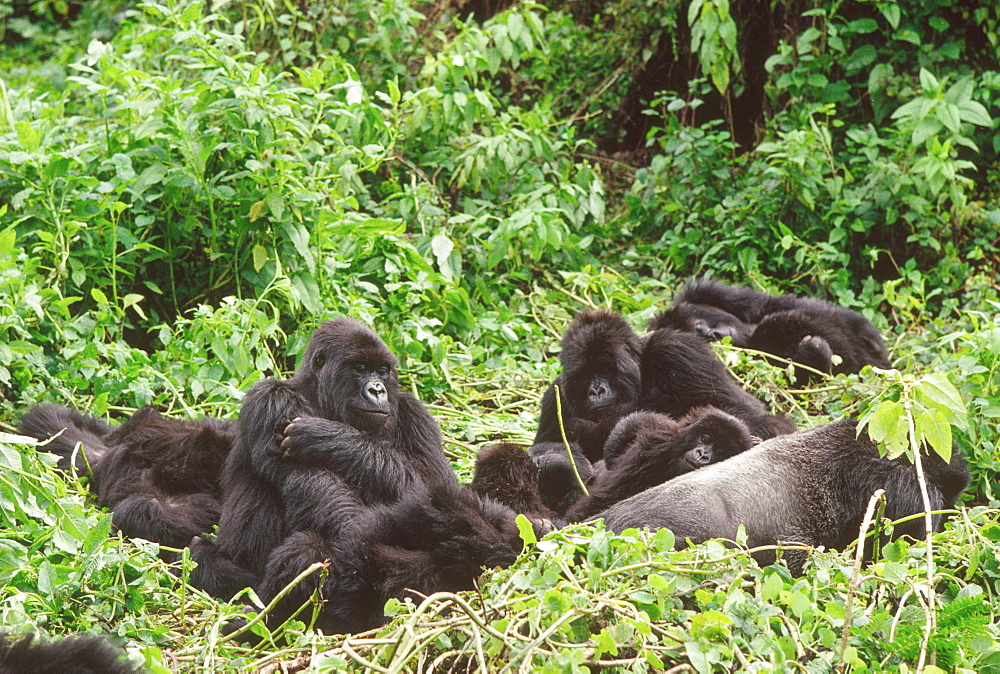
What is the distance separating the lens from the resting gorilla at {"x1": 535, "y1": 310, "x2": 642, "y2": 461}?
4781 millimetres

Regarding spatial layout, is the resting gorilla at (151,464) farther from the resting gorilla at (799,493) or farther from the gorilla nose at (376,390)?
the resting gorilla at (799,493)

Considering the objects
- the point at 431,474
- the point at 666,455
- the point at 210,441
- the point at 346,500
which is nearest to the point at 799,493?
the point at 666,455

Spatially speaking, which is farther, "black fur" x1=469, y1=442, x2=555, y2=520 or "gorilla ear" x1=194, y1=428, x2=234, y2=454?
"gorilla ear" x1=194, y1=428, x2=234, y2=454

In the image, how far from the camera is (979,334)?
4.39 m

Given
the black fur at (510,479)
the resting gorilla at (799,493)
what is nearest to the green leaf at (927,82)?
the resting gorilla at (799,493)

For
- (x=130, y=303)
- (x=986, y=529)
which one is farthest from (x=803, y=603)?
(x=130, y=303)

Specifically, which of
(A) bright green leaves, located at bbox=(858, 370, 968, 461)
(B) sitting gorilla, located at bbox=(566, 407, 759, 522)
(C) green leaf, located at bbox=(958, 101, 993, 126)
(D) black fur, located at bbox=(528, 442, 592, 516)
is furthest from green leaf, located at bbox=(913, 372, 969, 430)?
(C) green leaf, located at bbox=(958, 101, 993, 126)

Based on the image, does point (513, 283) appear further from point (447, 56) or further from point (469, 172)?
point (447, 56)

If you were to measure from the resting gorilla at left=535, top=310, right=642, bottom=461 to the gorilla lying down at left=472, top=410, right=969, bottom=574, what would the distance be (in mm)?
842

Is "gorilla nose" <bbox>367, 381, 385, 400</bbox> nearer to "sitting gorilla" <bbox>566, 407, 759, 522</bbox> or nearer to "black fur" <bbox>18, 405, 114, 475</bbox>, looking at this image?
"sitting gorilla" <bbox>566, 407, 759, 522</bbox>

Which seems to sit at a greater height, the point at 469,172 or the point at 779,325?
the point at 469,172

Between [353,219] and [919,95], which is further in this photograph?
[919,95]

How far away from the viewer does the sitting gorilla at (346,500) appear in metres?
3.35

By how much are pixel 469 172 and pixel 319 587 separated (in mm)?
4277
